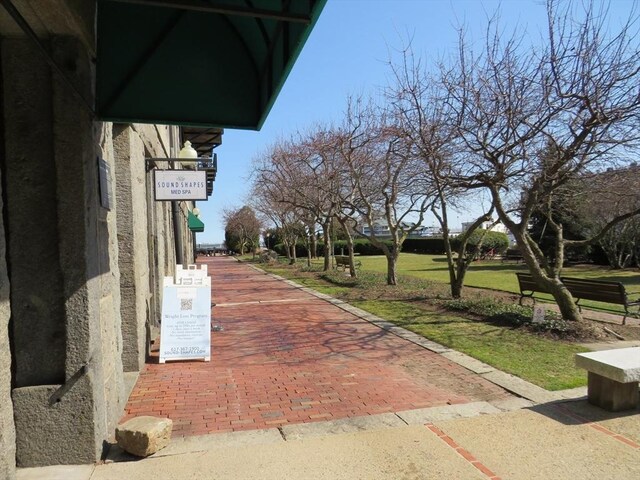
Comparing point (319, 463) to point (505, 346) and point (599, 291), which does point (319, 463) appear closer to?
point (505, 346)

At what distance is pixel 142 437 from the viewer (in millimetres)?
3641

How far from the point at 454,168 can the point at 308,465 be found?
8.92 m

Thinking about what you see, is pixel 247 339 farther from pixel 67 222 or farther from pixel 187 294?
pixel 67 222

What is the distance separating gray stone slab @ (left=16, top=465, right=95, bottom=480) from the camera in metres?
3.33

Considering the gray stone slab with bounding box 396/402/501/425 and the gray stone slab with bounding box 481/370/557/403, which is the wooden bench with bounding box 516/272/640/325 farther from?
the gray stone slab with bounding box 396/402/501/425

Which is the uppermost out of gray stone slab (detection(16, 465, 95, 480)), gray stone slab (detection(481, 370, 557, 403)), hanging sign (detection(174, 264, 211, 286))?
hanging sign (detection(174, 264, 211, 286))

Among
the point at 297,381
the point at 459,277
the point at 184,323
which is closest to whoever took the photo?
the point at 297,381

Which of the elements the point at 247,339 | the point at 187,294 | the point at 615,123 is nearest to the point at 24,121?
the point at 187,294

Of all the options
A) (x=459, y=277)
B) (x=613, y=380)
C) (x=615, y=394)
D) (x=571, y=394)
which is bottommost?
(x=571, y=394)

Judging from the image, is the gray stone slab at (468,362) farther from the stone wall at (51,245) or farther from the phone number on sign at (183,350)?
the stone wall at (51,245)

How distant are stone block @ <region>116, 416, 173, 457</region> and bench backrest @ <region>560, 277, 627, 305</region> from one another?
26.6ft

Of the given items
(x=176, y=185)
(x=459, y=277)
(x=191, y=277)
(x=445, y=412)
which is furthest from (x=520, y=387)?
(x=459, y=277)

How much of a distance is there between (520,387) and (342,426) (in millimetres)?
2259

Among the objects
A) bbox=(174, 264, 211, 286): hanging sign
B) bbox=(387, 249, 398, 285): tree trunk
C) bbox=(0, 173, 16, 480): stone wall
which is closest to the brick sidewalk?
bbox=(174, 264, 211, 286): hanging sign
